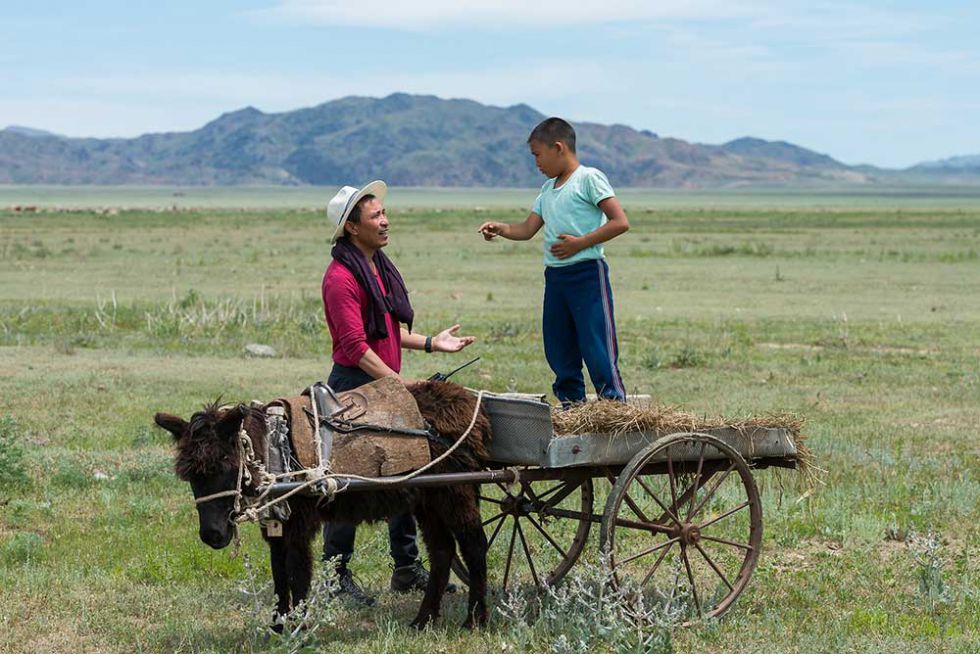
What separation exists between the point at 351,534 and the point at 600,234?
7.31 ft

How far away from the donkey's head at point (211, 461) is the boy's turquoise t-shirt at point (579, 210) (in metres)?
2.67

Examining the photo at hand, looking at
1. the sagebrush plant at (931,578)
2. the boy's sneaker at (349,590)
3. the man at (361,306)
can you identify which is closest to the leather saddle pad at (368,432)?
the man at (361,306)

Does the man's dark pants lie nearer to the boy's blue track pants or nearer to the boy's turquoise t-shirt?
the boy's blue track pants

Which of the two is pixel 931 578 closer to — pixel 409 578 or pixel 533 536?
pixel 533 536

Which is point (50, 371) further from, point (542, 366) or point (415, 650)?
point (415, 650)

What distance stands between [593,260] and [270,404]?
8.12 feet

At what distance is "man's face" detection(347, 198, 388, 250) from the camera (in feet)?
22.6

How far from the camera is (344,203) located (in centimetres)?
693

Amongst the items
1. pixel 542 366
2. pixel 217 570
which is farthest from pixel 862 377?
pixel 217 570

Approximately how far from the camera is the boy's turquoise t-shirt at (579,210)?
25.4 ft

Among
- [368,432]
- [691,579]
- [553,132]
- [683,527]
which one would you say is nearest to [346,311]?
[368,432]

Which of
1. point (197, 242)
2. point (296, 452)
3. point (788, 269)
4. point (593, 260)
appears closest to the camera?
point (296, 452)

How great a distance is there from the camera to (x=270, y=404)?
19.9 feet

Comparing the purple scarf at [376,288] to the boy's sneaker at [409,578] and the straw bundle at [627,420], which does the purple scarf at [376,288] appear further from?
the boy's sneaker at [409,578]
